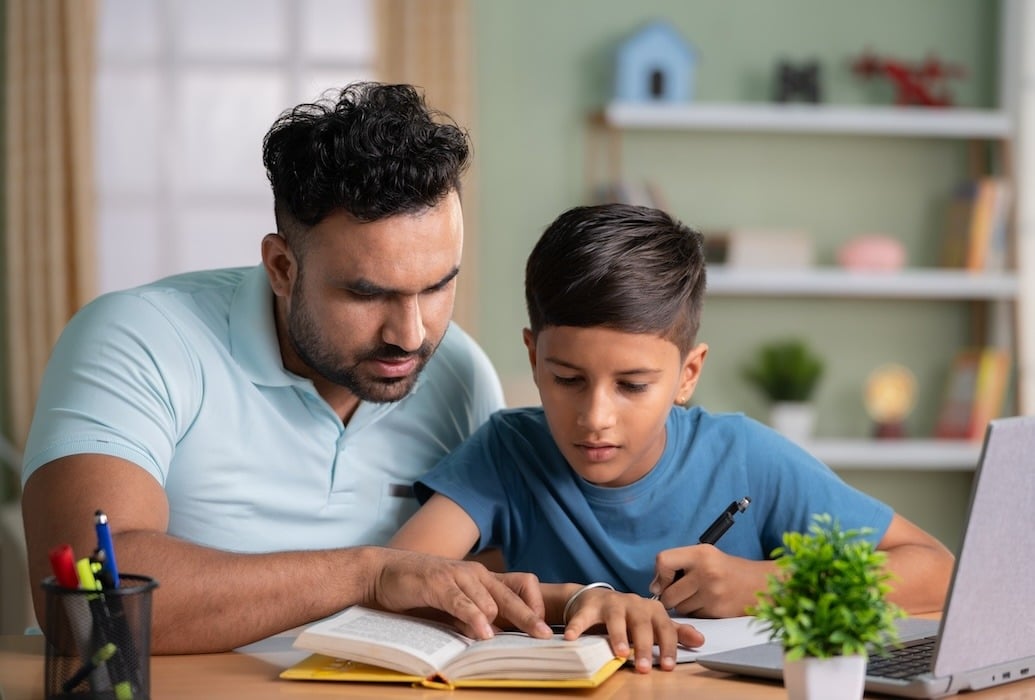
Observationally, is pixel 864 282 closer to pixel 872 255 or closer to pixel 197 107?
pixel 872 255

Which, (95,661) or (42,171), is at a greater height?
(42,171)

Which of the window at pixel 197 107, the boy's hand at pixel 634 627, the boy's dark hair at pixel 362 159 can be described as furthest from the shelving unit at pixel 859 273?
the boy's hand at pixel 634 627

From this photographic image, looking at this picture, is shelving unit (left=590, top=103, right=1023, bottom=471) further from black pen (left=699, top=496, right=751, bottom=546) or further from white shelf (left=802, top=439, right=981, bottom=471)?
black pen (left=699, top=496, right=751, bottom=546)

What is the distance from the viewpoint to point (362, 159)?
5.35ft

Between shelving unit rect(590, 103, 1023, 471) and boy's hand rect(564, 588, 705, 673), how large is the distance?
9.66 ft

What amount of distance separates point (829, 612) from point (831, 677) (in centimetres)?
6

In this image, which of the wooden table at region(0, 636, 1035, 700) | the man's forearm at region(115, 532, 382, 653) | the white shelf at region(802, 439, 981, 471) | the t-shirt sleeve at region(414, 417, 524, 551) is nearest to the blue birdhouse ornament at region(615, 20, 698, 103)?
the white shelf at region(802, 439, 981, 471)

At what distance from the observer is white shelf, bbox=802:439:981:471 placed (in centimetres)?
423

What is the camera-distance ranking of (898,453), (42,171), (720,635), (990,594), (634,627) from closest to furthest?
1. (990,594)
2. (634,627)
3. (720,635)
4. (42,171)
5. (898,453)

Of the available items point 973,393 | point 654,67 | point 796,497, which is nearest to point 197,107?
point 654,67

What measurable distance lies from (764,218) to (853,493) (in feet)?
9.38

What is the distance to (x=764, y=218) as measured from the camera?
14.6 ft

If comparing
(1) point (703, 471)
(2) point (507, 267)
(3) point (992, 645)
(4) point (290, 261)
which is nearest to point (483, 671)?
(3) point (992, 645)

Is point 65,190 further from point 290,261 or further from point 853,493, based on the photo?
point 853,493
